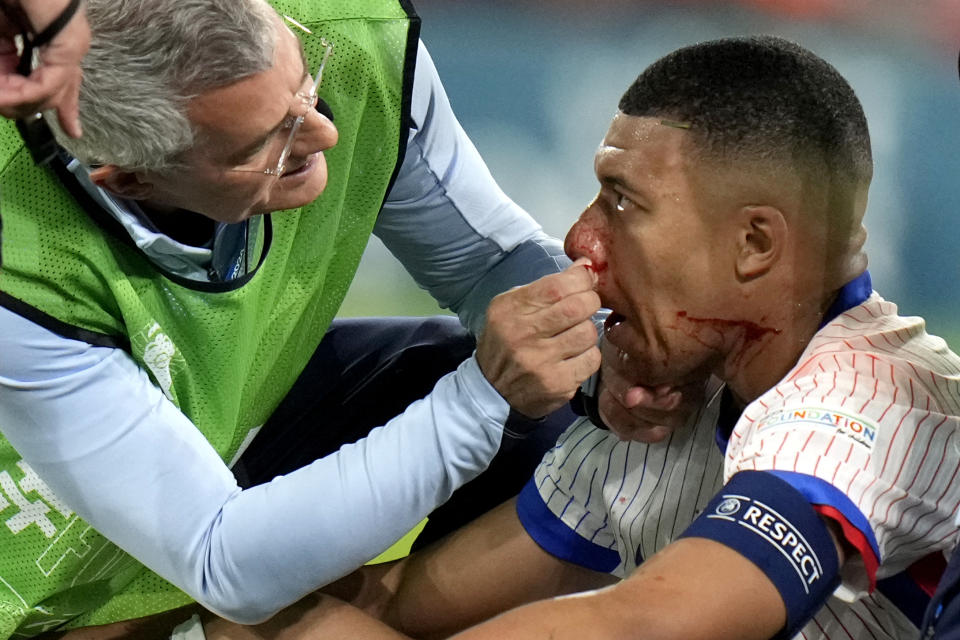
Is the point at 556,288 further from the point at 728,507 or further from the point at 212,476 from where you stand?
the point at 212,476

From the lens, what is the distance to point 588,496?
5.29 feet

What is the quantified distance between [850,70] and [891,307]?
A: 5.04 feet

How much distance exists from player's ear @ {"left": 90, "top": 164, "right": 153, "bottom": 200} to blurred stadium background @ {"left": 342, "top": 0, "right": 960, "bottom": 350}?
1.45 m

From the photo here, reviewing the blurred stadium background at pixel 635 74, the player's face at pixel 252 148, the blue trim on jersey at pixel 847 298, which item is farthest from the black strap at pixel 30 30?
the blurred stadium background at pixel 635 74

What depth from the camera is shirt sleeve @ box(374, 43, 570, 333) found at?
1708mm

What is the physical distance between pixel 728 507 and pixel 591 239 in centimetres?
39

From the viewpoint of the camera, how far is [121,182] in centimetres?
137

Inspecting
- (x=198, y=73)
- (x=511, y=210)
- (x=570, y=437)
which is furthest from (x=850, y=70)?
(x=198, y=73)

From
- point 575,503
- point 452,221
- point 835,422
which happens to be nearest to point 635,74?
point 452,221

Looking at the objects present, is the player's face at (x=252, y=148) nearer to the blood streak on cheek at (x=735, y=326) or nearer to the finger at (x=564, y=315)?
the finger at (x=564, y=315)

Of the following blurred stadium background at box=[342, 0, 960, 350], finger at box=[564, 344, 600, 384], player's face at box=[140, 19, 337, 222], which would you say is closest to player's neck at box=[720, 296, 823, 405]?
finger at box=[564, 344, 600, 384]

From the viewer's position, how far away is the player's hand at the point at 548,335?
1.34m

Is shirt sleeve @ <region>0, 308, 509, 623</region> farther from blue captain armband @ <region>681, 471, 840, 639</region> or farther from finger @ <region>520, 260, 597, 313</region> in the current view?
blue captain armband @ <region>681, 471, 840, 639</region>

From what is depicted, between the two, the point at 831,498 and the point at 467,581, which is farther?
the point at 467,581
